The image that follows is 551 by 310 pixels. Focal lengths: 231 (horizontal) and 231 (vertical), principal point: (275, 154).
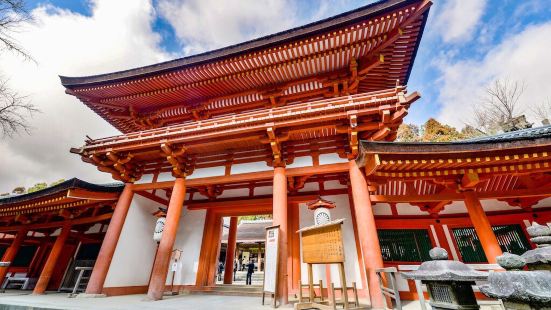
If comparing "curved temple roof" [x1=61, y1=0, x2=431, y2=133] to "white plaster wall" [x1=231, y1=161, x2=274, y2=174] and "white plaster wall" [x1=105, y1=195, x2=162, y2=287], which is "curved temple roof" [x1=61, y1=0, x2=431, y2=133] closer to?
"white plaster wall" [x1=231, y1=161, x2=274, y2=174]

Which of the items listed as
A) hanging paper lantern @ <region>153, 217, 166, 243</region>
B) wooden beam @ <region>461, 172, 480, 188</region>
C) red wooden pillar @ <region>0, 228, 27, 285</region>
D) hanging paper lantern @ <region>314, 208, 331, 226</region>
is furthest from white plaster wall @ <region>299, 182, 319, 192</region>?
red wooden pillar @ <region>0, 228, 27, 285</region>

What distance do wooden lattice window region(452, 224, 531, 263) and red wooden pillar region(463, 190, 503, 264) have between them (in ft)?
6.85

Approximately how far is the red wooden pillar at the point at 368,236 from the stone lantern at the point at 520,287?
13.3 feet

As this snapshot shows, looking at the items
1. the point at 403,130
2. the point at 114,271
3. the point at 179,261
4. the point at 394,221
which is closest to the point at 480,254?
the point at 394,221

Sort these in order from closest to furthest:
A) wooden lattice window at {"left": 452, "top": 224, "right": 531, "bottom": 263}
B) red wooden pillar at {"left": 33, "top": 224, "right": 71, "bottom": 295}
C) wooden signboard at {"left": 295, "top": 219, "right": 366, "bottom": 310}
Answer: wooden signboard at {"left": 295, "top": 219, "right": 366, "bottom": 310} → wooden lattice window at {"left": 452, "top": 224, "right": 531, "bottom": 263} → red wooden pillar at {"left": 33, "top": 224, "right": 71, "bottom": 295}

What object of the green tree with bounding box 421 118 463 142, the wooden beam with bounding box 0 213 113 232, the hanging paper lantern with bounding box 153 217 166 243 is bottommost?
the hanging paper lantern with bounding box 153 217 166 243

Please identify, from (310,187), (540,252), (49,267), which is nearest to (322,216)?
(310,187)

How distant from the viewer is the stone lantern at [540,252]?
5.75 ft

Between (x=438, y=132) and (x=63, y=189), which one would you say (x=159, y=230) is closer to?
(x=63, y=189)

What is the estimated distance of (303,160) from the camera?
24.7 feet

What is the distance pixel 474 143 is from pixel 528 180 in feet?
8.44

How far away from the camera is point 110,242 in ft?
25.8

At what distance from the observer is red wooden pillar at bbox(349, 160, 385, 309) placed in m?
5.31

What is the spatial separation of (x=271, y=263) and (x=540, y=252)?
5.01 metres
